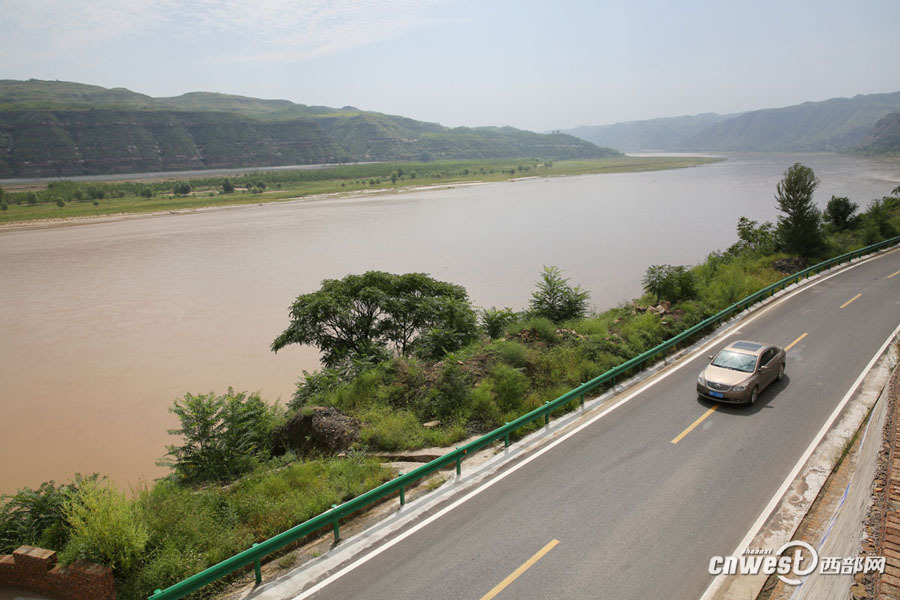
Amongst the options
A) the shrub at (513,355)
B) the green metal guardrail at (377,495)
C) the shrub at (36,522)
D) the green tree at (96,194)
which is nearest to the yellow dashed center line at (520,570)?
the green metal guardrail at (377,495)

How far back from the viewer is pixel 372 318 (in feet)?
61.6

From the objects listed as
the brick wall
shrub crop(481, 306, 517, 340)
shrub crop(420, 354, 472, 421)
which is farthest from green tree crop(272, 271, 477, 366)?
the brick wall

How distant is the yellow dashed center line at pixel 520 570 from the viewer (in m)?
6.76

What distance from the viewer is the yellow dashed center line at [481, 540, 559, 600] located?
22.2 ft

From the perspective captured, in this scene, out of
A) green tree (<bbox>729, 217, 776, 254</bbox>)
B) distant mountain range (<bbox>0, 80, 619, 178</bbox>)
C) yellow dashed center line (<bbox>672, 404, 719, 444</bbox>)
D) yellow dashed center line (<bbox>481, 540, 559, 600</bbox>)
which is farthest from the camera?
distant mountain range (<bbox>0, 80, 619, 178</bbox>)

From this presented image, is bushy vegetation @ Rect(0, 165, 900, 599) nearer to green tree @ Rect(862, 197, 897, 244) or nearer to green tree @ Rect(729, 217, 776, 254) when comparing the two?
green tree @ Rect(729, 217, 776, 254)

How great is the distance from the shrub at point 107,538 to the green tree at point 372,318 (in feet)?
31.8

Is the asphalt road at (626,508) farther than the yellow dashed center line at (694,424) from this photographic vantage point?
No

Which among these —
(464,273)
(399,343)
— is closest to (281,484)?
(399,343)

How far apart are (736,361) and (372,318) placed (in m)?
11.5

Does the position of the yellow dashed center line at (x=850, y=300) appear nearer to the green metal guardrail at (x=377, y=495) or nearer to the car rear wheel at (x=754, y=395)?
the green metal guardrail at (x=377, y=495)

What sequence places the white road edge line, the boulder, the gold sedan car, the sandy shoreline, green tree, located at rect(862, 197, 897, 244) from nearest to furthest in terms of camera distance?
the white road edge line
the boulder
the gold sedan car
green tree, located at rect(862, 197, 897, 244)
the sandy shoreline

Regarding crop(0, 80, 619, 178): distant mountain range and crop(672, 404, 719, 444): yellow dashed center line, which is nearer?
crop(672, 404, 719, 444): yellow dashed center line

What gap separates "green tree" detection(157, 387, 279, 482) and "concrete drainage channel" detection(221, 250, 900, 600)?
3.71 m
